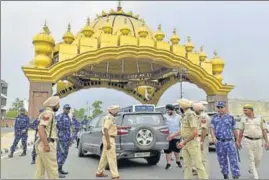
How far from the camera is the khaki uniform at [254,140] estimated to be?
6473 mm

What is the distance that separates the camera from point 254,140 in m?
6.51

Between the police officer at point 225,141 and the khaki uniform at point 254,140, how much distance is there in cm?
35

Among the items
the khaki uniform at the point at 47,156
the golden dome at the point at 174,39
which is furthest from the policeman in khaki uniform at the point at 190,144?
the golden dome at the point at 174,39

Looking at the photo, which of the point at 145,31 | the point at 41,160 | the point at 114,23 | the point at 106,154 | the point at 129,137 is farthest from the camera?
the point at 114,23

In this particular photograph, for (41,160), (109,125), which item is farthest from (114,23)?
(41,160)

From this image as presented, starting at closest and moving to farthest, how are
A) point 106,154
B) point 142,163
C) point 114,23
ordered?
1. point 106,154
2. point 142,163
3. point 114,23

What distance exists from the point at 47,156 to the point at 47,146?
0.18m

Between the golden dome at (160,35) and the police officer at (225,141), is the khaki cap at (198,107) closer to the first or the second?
the police officer at (225,141)

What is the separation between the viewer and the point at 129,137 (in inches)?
298

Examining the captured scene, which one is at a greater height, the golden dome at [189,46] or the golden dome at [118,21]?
the golden dome at [118,21]

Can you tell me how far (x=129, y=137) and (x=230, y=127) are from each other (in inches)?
99.2

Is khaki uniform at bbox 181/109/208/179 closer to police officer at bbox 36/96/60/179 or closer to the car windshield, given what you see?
police officer at bbox 36/96/60/179

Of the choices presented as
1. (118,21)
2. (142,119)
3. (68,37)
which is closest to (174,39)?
(118,21)

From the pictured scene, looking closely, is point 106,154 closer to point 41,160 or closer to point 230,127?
point 41,160
